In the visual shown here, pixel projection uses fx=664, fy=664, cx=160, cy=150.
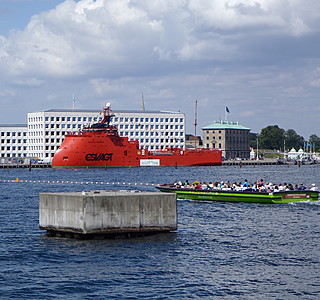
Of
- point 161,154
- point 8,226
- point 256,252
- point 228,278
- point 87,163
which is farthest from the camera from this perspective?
point 161,154

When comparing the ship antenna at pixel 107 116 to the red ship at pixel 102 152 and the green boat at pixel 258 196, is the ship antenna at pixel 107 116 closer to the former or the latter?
the red ship at pixel 102 152

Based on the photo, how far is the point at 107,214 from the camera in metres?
36.8

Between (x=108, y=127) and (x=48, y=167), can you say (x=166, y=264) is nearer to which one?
(x=108, y=127)

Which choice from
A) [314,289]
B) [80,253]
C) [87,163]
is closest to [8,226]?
[80,253]

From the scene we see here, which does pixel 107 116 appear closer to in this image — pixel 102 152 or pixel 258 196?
pixel 102 152

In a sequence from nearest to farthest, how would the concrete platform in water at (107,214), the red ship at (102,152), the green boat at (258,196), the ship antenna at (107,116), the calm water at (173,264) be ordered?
the calm water at (173,264) < the concrete platform in water at (107,214) < the green boat at (258,196) < the red ship at (102,152) < the ship antenna at (107,116)

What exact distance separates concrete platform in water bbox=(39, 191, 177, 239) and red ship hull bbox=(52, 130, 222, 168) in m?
113

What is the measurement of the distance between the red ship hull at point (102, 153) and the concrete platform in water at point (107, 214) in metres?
113

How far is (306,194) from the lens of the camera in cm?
6134

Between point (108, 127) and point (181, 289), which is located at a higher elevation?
point (108, 127)

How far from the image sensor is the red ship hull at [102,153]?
15225 cm

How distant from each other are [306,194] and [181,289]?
34.7m

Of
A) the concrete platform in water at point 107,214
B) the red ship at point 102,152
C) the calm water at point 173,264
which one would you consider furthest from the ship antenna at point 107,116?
the concrete platform in water at point 107,214

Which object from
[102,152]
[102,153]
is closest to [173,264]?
[102,152]
